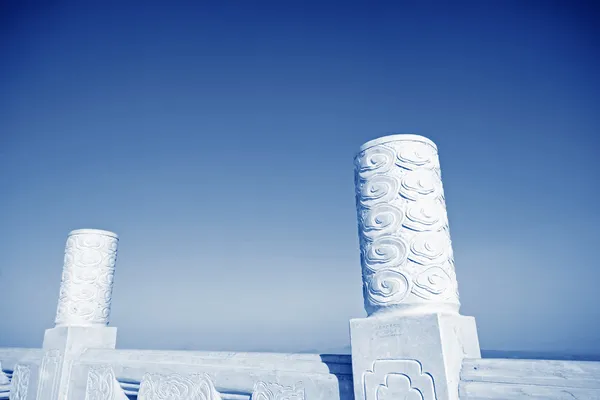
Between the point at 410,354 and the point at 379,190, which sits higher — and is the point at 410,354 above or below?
below

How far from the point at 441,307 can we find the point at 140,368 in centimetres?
363

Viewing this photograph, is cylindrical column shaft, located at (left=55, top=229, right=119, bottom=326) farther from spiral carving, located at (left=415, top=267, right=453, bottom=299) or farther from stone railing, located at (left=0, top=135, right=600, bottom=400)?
spiral carving, located at (left=415, top=267, right=453, bottom=299)

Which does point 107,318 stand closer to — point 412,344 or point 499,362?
point 412,344

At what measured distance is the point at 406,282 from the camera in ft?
10.6

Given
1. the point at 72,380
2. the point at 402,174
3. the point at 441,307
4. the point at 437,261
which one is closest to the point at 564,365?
the point at 441,307

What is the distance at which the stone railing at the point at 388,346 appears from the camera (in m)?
2.89

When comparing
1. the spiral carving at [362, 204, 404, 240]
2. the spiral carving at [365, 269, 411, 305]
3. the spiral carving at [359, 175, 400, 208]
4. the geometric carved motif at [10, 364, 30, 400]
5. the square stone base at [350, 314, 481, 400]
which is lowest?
the geometric carved motif at [10, 364, 30, 400]

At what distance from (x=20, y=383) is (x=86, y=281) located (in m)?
1.86

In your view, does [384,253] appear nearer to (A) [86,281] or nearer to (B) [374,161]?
(B) [374,161]

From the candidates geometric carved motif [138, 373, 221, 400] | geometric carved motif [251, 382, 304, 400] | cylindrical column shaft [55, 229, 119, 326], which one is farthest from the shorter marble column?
geometric carved motif [251, 382, 304, 400]

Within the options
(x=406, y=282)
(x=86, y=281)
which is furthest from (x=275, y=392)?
(x=86, y=281)

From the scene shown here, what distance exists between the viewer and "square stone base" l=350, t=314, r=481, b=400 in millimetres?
2832

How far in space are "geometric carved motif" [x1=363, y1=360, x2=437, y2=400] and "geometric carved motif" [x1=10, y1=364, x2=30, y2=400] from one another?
5400 mm

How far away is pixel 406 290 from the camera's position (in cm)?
319
